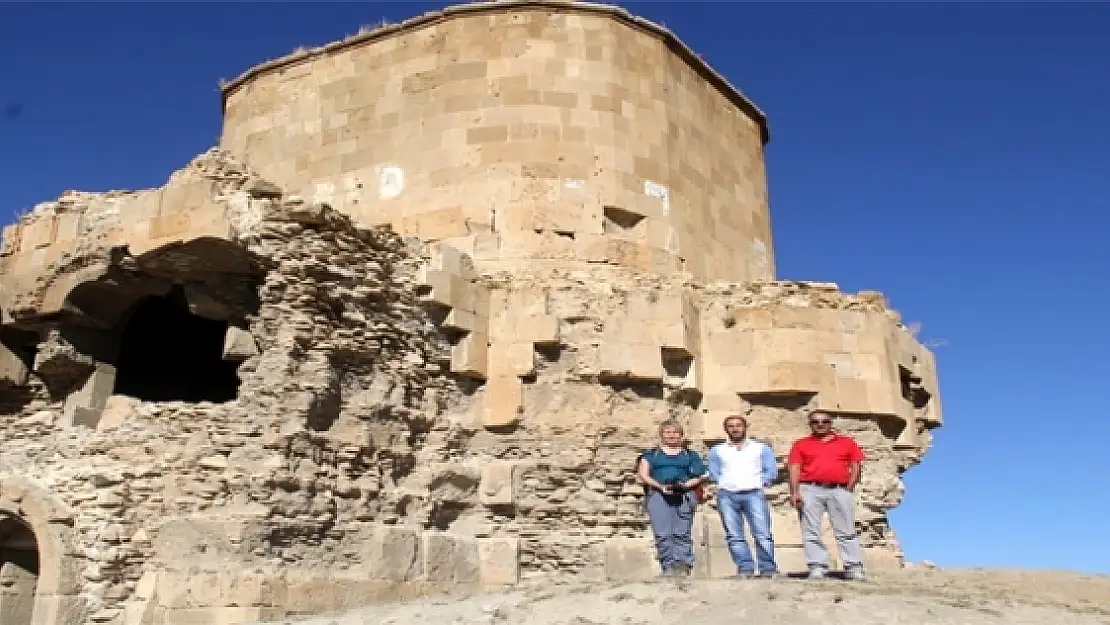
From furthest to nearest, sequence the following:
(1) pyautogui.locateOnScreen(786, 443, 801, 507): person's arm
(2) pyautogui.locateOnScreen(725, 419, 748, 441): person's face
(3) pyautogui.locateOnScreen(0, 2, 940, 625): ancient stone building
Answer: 1. (3) pyautogui.locateOnScreen(0, 2, 940, 625): ancient stone building
2. (2) pyautogui.locateOnScreen(725, 419, 748, 441): person's face
3. (1) pyautogui.locateOnScreen(786, 443, 801, 507): person's arm

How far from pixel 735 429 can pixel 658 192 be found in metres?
5.17

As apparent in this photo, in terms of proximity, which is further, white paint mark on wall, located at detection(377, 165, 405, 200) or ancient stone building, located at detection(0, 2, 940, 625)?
white paint mark on wall, located at detection(377, 165, 405, 200)

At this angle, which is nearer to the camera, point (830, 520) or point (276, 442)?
point (830, 520)

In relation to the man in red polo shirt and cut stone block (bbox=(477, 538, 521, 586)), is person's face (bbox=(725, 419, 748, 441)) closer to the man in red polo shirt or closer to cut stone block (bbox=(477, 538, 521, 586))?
the man in red polo shirt

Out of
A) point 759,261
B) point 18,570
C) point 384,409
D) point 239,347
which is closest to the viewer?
point 239,347

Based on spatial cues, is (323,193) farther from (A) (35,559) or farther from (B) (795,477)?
(B) (795,477)

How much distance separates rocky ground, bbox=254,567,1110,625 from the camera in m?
5.82

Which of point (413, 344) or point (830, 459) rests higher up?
point (413, 344)

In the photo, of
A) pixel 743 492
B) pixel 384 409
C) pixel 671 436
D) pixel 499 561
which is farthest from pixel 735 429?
pixel 384 409

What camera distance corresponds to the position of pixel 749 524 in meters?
7.36

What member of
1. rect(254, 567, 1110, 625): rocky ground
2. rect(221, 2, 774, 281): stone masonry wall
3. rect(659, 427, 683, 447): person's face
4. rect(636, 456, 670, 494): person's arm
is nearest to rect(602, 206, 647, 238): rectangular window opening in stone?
rect(221, 2, 774, 281): stone masonry wall

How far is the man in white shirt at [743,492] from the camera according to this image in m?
7.32

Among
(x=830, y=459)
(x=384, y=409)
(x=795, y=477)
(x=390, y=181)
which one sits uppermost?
(x=390, y=181)

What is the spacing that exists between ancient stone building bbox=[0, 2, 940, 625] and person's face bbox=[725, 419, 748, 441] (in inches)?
112
